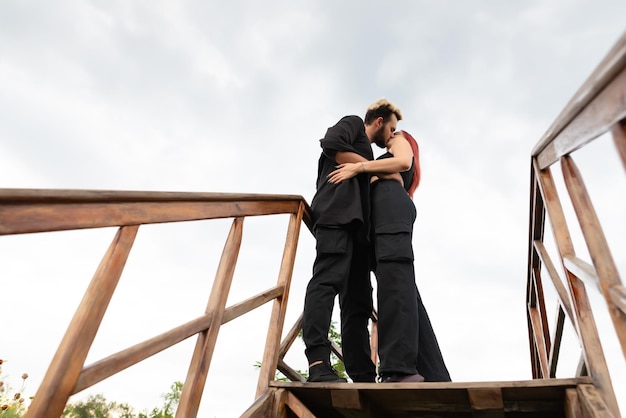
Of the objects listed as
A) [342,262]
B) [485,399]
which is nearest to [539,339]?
[485,399]

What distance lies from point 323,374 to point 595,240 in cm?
126

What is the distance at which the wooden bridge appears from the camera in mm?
916

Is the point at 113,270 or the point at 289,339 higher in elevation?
the point at 289,339

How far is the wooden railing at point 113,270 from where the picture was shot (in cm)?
86

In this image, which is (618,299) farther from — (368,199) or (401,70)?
(401,70)

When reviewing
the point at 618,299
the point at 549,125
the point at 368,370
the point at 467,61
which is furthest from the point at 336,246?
the point at 467,61

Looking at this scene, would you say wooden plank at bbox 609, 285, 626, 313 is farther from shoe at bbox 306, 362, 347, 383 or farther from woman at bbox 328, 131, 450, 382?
shoe at bbox 306, 362, 347, 383

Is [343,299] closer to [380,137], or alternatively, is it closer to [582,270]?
[380,137]

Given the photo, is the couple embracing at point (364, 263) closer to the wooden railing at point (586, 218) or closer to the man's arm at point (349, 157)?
the man's arm at point (349, 157)

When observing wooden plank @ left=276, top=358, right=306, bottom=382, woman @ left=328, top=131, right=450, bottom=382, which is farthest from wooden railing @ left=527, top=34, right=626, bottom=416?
wooden plank @ left=276, top=358, right=306, bottom=382

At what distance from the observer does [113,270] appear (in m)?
1.05

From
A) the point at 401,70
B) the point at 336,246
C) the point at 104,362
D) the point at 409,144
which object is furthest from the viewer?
the point at 401,70

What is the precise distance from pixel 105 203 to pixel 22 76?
44327 millimetres

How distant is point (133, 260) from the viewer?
1120 mm
